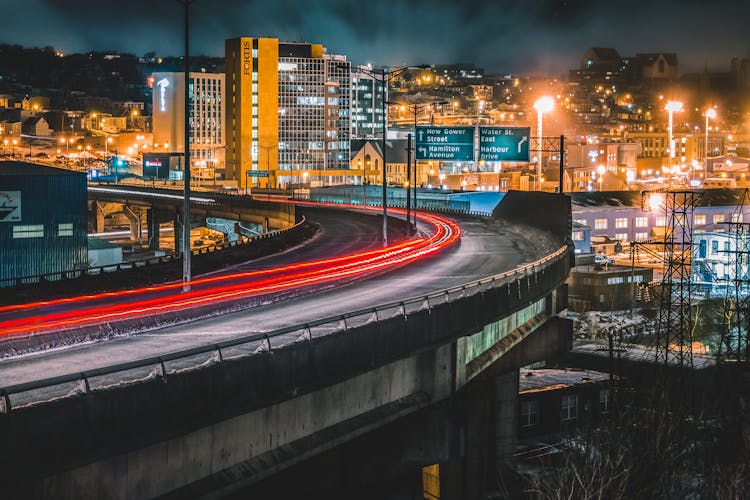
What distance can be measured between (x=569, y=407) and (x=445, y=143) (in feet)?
76.3

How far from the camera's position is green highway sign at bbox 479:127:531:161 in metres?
62.9

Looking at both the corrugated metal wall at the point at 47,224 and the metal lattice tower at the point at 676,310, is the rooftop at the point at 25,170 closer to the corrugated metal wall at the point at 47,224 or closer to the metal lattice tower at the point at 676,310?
the corrugated metal wall at the point at 47,224

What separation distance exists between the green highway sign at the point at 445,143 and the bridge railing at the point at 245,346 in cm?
2655

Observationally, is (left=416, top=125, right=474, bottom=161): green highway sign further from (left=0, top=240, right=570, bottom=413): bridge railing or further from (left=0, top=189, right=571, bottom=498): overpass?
(left=0, top=189, right=571, bottom=498): overpass

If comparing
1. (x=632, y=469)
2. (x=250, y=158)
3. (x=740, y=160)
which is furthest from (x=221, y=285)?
(x=740, y=160)

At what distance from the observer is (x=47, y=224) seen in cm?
4522

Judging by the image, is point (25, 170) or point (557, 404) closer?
point (25, 170)

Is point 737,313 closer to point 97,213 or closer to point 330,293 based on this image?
point 330,293

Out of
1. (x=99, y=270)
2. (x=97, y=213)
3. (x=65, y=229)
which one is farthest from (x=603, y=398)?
(x=97, y=213)

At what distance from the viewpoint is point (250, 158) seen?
16825 cm

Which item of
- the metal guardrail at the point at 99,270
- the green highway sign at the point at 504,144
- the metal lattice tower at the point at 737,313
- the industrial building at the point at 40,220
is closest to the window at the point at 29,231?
the industrial building at the point at 40,220

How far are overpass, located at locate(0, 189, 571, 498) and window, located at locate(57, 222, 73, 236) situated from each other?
1915 centimetres

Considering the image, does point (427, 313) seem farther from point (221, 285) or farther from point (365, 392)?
point (221, 285)

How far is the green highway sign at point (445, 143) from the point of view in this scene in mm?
63094
